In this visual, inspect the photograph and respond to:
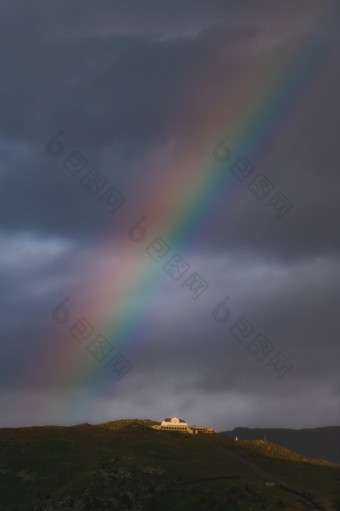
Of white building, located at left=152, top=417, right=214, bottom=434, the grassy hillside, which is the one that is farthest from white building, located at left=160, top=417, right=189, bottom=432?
the grassy hillside

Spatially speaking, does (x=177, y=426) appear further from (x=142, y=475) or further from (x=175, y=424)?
(x=142, y=475)

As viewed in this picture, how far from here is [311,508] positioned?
7700 centimetres

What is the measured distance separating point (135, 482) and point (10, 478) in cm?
2838

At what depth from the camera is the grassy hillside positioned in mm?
82075

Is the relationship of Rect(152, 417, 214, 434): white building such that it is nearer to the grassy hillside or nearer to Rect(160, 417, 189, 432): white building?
Rect(160, 417, 189, 432): white building

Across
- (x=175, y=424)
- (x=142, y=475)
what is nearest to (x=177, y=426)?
(x=175, y=424)

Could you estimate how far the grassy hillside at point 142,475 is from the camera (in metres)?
82.1

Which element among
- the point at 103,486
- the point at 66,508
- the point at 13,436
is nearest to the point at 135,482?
the point at 103,486

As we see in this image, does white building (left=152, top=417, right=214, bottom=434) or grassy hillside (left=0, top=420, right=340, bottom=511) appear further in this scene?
white building (left=152, top=417, right=214, bottom=434)

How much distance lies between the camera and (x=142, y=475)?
9569 centimetres

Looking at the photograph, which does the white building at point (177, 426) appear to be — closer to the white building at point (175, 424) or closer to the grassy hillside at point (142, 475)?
the white building at point (175, 424)

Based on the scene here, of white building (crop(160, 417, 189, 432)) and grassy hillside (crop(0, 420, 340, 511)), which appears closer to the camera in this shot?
grassy hillside (crop(0, 420, 340, 511))

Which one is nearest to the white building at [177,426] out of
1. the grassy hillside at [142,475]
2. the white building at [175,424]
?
the white building at [175,424]

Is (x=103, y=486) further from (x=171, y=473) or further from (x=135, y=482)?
(x=171, y=473)
